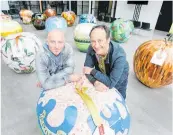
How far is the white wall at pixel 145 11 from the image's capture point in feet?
22.1

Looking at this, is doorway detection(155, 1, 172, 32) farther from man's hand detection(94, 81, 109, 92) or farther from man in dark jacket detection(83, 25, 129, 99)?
man's hand detection(94, 81, 109, 92)

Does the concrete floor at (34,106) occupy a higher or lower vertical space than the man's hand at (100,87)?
lower

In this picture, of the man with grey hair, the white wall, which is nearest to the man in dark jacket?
the man with grey hair

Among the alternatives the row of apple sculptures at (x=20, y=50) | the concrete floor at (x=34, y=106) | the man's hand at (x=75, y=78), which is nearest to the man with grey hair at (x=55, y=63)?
the man's hand at (x=75, y=78)

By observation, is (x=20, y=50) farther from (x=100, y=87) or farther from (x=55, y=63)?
(x=100, y=87)

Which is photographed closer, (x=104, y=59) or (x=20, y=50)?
(x=104, y=59)

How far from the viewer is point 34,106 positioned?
5.95 ft

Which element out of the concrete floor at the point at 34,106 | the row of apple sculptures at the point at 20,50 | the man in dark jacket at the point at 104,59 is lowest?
the concrete floor at the point at 34,106

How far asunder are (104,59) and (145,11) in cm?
705

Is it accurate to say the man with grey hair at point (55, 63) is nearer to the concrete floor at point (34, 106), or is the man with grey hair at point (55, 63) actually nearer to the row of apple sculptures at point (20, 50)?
the concrete floor at point (34, 106)

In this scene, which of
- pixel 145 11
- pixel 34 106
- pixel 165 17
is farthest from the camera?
pixel 145 11

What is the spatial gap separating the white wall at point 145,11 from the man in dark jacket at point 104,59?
653 centimetres

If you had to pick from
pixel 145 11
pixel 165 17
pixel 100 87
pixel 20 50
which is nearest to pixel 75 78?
pixel 100 87

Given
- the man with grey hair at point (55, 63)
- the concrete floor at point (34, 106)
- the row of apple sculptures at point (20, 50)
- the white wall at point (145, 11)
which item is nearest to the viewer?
the man with grey hair at point (55, 63)
